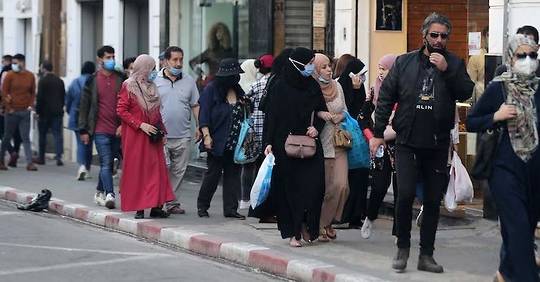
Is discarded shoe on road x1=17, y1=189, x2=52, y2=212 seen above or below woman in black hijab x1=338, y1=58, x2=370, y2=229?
below

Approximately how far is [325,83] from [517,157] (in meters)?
3.19

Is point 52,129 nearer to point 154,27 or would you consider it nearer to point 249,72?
point 154,27

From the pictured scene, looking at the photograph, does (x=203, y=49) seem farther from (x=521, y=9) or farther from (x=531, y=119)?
(x=531, y=119)

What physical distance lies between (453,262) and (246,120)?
12.2 feet

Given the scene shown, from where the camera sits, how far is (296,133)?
427 inches

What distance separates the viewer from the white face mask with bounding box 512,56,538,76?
8281 mm

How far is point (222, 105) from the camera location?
13.1 metres

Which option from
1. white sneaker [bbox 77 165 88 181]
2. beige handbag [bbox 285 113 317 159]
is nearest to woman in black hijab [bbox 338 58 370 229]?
beige handbag [bbox 285 113 317 159]

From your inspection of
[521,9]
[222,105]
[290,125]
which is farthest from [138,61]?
[521,9]

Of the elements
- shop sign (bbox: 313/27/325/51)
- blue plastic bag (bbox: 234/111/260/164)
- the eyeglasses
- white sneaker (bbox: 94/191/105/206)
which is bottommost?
white sneaker (bbox: 94/191/105/206)

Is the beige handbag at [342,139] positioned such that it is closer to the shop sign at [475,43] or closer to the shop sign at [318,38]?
the shop sign at [475,43]

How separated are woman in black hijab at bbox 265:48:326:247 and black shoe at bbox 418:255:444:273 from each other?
63.0 inches

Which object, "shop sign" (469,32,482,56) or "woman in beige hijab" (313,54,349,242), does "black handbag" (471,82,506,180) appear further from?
"shop sign" (469,32,482,56)

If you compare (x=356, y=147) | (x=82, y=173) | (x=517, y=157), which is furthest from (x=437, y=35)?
(x=82, y=173)
